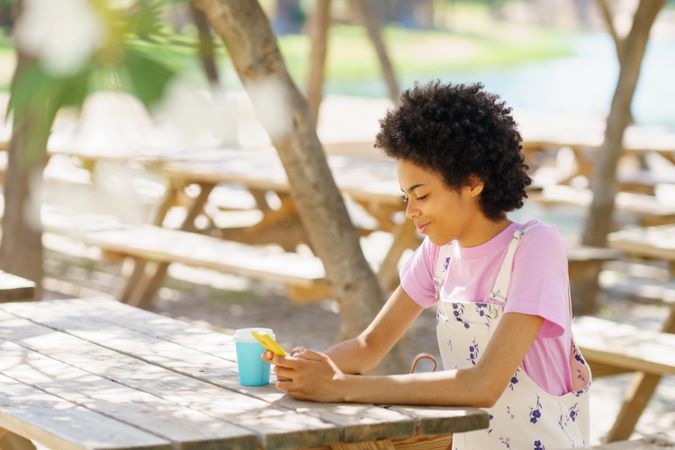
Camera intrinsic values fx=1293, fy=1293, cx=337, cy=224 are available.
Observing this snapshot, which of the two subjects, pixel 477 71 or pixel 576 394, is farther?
pixel 477 71

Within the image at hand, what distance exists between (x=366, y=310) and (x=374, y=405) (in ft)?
6.01

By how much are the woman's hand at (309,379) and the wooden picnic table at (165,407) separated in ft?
0.05

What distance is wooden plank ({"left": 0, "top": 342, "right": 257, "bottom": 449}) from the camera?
1.90 m

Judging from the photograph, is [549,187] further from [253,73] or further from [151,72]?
[151,72]

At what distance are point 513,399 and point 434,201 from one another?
385 millimetres

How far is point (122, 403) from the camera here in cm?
210

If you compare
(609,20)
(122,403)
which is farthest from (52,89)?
(609,20)

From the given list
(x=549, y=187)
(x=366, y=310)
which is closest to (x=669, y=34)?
(x=549, y=187)

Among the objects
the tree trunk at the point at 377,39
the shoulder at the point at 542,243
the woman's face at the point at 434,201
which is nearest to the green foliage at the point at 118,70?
the woman's face at the point at 434,201

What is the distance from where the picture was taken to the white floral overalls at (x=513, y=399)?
7.63ft

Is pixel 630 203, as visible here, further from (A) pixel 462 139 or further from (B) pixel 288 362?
(B) pixel 288 362

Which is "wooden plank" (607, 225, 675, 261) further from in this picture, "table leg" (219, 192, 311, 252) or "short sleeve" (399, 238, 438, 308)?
"short sleeve" (399, 238, 438, 308)

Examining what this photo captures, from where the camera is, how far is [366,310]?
3977 mm

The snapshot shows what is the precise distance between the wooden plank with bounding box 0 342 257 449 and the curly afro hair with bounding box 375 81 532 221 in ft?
2.04
